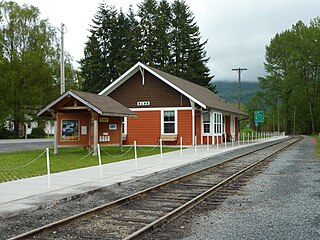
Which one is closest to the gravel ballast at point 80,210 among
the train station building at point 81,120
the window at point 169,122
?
the train station building at point 81,120

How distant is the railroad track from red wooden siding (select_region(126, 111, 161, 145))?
18.7 meters

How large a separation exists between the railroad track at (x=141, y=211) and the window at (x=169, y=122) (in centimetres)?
1831

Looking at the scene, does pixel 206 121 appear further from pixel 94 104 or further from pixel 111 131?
pixel 94 104

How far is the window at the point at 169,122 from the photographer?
3145cm

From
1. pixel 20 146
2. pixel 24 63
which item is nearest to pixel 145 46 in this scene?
pixel 24 63

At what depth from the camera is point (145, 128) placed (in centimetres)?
3206

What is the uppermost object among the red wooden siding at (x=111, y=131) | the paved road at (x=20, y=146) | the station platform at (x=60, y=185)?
the red wooden siding at (x=111, y=131)

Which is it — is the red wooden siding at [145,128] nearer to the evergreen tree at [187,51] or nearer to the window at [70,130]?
the window at [70,130]

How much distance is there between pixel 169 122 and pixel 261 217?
24000mm

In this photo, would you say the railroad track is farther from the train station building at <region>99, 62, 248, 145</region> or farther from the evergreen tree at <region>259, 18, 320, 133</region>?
the evergreen tree at <region>259, 18, 320, 133</region>

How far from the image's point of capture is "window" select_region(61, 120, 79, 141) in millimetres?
22047

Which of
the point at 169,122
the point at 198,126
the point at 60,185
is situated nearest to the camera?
the point at 60,185

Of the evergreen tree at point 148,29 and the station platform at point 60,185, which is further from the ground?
the evergreen tree at point 148,29

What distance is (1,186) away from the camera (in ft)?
35.1
